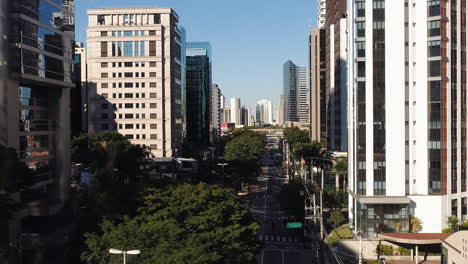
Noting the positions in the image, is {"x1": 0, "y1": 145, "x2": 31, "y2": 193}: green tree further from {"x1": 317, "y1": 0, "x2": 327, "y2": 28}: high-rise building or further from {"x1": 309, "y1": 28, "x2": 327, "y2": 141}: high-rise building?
{"x1": 317, "y1": 0, "x2": 327, "y2": 28}: high-rise building

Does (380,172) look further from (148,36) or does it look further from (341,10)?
(148,36)

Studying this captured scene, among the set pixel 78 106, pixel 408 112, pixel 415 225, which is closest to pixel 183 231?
pixel 415 225

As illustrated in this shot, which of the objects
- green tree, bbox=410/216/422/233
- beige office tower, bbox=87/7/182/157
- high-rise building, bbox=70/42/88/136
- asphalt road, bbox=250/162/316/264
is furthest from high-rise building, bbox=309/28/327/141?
green tree, bbox=410/216/422/233

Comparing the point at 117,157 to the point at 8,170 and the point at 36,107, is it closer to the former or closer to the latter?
the point at 36,107

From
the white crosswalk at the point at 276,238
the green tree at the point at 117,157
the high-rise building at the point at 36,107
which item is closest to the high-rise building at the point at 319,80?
the green tree at the point at 117,157

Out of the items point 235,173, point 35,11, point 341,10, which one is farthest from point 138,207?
point 341,10

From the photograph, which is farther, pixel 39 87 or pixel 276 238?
pixel 276 238
